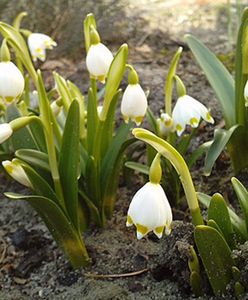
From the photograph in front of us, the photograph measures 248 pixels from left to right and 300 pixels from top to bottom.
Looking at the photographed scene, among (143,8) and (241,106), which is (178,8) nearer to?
(143,8)

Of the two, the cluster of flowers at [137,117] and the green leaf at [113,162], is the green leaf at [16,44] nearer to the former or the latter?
the cluster of flowers at [137,117]

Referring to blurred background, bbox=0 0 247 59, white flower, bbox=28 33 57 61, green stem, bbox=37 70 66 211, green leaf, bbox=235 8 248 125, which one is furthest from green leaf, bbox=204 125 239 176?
blurred background, bbox=0 0 247 59

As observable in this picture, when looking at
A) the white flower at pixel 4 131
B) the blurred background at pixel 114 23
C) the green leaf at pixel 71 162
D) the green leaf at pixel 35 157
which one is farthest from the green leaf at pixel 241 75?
the blurred background at pixel 114 23

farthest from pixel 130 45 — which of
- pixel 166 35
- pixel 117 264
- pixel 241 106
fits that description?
pixel 117 264

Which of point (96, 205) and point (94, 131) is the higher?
point (94, 131)

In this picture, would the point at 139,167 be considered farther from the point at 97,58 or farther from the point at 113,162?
the point at 97,58

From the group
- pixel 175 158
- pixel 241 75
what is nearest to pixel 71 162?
pixel 175 158
